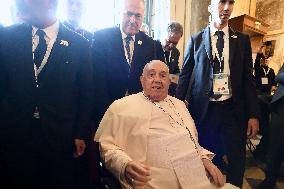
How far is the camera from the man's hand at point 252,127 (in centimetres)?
262

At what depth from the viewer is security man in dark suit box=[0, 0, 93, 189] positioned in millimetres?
1753

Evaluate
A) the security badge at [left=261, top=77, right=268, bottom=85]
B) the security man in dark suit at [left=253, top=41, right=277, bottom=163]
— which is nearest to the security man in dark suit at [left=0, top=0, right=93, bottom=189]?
the security man in dark suit at [left=253, top=41, right=277, bottom=163]

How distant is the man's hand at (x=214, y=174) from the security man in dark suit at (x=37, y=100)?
0.97 metres

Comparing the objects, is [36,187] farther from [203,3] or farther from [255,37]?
[255,37]

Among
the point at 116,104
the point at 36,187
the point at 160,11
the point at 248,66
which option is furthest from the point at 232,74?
the point at 160,11

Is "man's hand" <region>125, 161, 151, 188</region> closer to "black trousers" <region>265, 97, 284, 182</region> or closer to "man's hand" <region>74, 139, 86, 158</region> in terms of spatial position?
"man's hand" <region>74, 139, 86, 158</region>

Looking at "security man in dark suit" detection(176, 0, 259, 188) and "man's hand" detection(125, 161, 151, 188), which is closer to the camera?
"man's hand" detection(125, 161, 151, 188)

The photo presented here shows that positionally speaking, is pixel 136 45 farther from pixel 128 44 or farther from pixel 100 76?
pixel 100 76

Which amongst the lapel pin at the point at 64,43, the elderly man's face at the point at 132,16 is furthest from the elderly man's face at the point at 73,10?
the lapel pin at the point at 64,43

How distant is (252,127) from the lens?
262 cm

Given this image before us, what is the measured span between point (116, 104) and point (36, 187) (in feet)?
2.61

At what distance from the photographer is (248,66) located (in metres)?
2.70

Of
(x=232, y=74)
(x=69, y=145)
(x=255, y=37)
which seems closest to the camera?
(x=69, y=145)

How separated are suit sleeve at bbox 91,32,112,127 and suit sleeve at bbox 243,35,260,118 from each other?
1.32 meters
